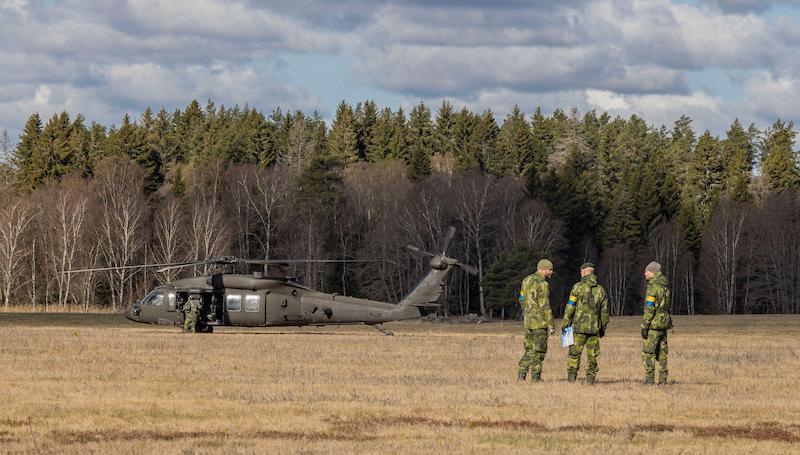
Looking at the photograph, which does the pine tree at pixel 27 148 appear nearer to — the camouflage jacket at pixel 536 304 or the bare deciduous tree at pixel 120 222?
the bare deciduous tree at pixel 120 222

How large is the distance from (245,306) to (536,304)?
21097 mm

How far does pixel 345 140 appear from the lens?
150875 millimetres

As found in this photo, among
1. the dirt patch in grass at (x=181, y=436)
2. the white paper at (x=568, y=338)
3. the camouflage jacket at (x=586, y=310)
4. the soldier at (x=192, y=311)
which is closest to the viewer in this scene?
the dirt patch in grass at (x=181, y=436)

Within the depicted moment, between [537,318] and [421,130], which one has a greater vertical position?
[421,130]

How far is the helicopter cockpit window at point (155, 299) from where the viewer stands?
4441 cm

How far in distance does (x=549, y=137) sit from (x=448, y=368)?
13073cm

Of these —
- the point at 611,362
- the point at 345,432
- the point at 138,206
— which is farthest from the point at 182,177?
the point at 345,432

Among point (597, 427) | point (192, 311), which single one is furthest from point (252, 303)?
point (597, 427)

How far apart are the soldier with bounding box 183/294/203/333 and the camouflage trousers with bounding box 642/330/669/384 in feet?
73.9

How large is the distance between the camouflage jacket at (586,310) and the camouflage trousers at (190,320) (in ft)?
72.2

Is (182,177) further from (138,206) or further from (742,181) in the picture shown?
(742,181)

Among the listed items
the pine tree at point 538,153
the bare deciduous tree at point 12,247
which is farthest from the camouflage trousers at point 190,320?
the pine tree at point 538,153

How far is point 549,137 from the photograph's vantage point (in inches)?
6166

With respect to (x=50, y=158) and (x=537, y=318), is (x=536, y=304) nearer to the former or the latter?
(x=537, y=318)
